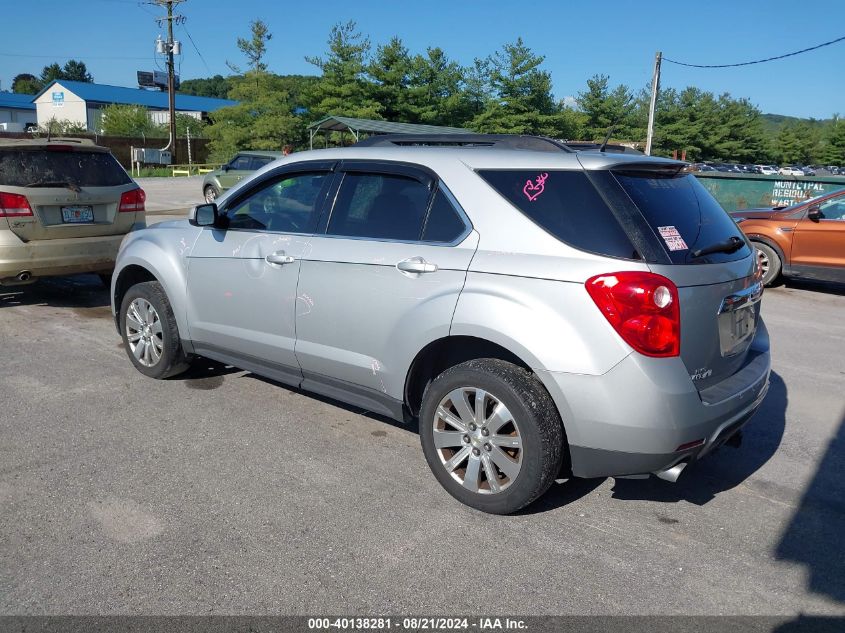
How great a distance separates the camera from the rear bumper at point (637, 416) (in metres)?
3.15

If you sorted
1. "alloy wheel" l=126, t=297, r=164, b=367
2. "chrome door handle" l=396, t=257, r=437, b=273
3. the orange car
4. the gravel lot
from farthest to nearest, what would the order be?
the orange car < "alloy wheel" l=126, t=297, r=164, b=367 < "chrome door handle" l=396, t=257, r=437, b=273 < the gravel lot

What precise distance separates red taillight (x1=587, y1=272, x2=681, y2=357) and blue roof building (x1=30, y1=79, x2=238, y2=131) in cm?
8339

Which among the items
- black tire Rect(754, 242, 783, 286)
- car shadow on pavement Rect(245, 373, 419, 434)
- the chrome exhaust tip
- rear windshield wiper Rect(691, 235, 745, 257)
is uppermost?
rear windshield wiper Rect(691, 235, 745, 257)

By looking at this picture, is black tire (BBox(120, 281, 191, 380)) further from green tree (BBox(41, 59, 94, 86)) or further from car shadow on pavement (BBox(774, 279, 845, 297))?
green tree (BBox(41, 59, 94, 86))

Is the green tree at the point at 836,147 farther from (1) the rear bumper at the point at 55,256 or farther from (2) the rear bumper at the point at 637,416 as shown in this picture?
(2) the rear bumper at the point at 637,416

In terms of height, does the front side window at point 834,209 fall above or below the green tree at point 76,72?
below

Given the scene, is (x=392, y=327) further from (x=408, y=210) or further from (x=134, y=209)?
(x=134, y=209)

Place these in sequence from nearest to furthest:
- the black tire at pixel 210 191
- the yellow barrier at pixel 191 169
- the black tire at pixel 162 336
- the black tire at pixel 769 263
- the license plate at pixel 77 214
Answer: the black tire at pixel 162 336
the license plate at pixel 77 214
the black tire at pixel 769 263
the black tire at pixel 210 191
the yellow barrier at pixel 191 169

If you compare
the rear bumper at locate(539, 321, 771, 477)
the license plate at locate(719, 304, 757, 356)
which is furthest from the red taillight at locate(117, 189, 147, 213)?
the license plate at locate(719, 304, 757, 356)

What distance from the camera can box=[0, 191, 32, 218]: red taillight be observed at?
6.96 metres

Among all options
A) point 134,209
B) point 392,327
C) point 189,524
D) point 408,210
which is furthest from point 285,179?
point 134,209

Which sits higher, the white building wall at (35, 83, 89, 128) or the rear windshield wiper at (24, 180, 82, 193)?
the white building wall at (35, 83, 89, 128)

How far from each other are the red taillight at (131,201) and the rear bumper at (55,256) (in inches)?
12.3

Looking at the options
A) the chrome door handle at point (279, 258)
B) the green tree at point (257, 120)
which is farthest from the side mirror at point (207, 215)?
the green tree at point (257, 120)
